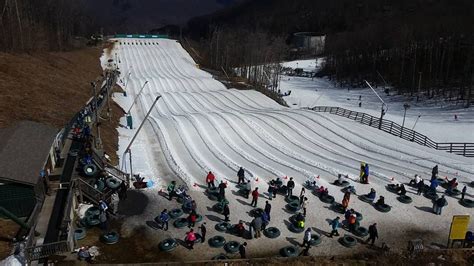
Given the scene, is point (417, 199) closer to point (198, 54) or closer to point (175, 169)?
point (175, 169)

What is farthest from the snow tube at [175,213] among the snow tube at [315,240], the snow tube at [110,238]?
the snow tube at [315,240]

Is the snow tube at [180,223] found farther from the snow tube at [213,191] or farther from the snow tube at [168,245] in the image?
the snow tube at [213,191]

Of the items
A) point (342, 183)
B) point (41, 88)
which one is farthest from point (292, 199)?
point (41, 88)

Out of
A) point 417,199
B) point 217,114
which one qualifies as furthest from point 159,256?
point 217,114

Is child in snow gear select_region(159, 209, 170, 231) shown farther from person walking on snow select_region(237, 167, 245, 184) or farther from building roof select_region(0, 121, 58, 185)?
person walking on snow select_region(237, 167, 245, 184)

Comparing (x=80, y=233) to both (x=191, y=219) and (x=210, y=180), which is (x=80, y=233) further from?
(x=210, y=180)
